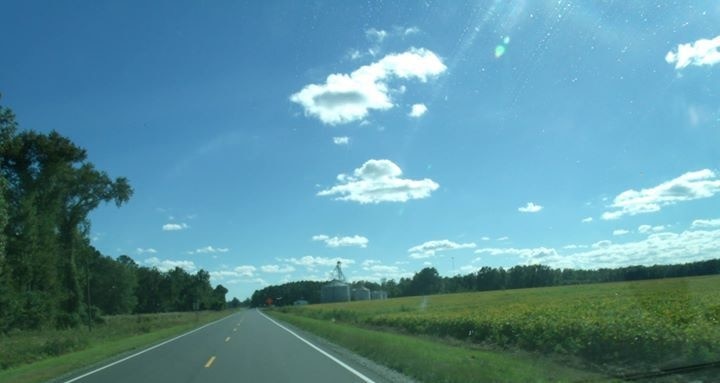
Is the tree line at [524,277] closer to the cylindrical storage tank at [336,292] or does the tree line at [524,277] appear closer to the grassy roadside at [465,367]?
the cylindrical storage tank at [336,292]

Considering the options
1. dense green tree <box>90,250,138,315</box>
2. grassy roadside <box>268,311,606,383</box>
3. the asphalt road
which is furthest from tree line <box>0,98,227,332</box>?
dense green tree <box>90,250,138,315</box>

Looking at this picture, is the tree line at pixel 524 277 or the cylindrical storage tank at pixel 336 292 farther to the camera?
the cylindrical storage tank at pixel 336 292

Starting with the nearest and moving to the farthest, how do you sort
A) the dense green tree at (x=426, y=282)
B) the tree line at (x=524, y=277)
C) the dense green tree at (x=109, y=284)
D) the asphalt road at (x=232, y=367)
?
the asphalt road at (x=232, y=367) < the tree line at (x=524, y=277) < the dense green tree at (x=109, y=284) < the dense green tree at (x=426, y=282)

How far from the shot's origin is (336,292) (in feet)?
490

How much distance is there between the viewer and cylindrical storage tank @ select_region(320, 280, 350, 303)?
485ft

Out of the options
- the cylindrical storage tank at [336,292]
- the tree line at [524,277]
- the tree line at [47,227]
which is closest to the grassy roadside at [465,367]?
the tree line at [47,227]

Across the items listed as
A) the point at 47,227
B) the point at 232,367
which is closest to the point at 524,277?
the point at 47,227

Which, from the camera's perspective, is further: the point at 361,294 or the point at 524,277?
the point at 361,294

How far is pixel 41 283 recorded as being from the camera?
186 ft

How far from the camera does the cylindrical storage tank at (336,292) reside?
147875 millimetres

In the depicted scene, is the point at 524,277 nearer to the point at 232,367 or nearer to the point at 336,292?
the point at 336,292

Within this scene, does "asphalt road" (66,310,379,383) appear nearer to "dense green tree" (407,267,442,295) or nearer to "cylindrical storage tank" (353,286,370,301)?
"cylindrical storage tank" (353,286,370,301)

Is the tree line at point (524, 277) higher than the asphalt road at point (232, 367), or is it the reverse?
the tree line at point (524, 277)

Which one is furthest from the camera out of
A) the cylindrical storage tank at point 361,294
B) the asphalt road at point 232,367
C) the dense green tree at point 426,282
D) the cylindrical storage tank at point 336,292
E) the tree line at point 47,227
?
the dense green tree at point 426,282
